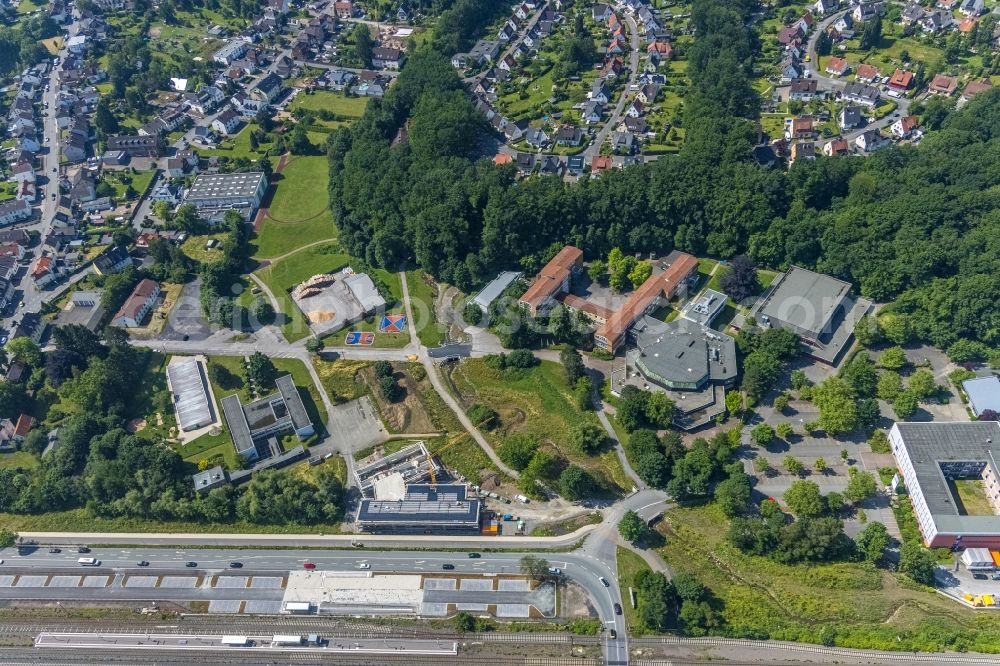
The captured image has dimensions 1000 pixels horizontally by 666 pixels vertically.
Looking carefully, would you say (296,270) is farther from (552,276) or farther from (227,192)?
(552,276)

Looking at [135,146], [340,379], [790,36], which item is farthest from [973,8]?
[135,146]

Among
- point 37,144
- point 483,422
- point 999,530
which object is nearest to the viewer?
point 999,530

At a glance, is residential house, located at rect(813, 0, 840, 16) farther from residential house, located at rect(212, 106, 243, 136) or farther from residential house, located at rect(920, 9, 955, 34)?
residential house, located at rect(212, 106, 243, 136)

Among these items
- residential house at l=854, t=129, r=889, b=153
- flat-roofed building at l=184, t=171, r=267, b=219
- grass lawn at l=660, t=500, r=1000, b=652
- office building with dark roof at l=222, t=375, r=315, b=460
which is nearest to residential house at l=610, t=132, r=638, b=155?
residential house at l=854, t=129, r=889, b=153

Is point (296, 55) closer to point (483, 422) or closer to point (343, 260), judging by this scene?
point (343, 260)

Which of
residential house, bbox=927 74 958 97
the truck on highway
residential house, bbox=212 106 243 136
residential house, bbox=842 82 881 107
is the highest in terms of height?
residential house, bbox=927 74 958 97

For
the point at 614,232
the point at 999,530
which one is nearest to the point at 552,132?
the point at 614,232

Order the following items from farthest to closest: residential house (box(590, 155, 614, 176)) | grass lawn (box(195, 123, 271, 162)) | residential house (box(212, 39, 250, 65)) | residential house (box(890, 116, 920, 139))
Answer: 1. residential house (box(212, 39, 250, 65))
2. grass lawn (box(195, 123, 271, 162))
3. residential house (box(890, 116, 920, 139))
4. residential house (box(590, 155, 614, 176))
